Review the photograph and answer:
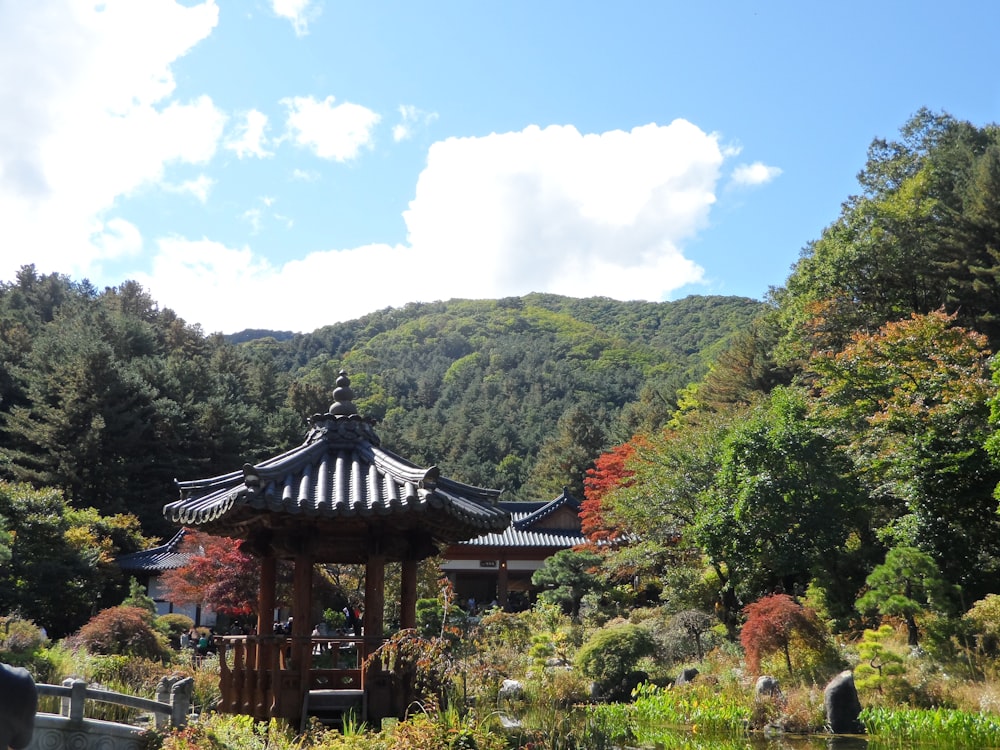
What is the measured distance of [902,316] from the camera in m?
27.6

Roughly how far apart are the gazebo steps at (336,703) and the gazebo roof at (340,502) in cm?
138

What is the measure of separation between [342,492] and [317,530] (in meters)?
0.62

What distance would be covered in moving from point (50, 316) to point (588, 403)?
44380 millimetres

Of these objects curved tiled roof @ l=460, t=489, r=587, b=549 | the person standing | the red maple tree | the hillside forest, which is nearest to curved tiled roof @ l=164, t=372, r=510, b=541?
the hillside forest

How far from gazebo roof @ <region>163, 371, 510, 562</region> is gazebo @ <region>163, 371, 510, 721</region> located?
1cm

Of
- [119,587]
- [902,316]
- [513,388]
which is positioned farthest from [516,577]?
[513,388]

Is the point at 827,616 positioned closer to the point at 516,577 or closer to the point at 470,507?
the point at 470,507

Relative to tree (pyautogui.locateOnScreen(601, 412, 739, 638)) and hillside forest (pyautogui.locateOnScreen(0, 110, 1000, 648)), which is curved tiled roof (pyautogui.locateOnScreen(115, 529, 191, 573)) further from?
tree (pyautogui.locateOnScreen(601, 412, 739, 638))

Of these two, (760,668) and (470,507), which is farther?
(760,668)

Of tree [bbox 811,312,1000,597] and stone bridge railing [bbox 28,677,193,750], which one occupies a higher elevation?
tree [bbox 811,312,1000,597]

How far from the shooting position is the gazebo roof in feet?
25.0

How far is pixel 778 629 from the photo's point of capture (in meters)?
14.9

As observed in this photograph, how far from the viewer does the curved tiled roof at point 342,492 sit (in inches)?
299

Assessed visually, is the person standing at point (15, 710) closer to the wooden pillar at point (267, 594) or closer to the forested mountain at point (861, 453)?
the wooden pillar at point (267, 594)
